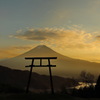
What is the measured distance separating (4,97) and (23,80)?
70.8 meters

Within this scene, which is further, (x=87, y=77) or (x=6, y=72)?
(x=6, y=72)

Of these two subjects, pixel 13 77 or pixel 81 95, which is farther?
pixel 13 77

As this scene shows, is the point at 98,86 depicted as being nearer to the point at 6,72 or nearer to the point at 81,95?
the point at 81,95

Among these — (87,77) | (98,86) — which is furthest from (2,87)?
(87,77)

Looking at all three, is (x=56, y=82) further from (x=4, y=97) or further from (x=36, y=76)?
(x=4, y=97)

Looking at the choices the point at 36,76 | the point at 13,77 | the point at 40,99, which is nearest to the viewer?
the point at 40,99

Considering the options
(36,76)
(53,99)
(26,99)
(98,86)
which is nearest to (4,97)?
(26,99)

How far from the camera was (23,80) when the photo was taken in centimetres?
9006

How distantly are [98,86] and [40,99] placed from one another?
742 cm

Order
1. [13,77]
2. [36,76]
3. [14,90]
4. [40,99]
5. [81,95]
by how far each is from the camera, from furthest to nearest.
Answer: [36,76], [13,77], [14,90], [81,95], [40,99]

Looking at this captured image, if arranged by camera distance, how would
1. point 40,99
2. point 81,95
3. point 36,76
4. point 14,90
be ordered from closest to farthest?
1. point 40,99
2. point 81,95
3. point 14,90
4. point 36,76

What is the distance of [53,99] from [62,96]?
3.76 ft

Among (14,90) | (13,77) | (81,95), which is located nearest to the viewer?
(81,95)

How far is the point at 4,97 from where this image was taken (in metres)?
19.9
